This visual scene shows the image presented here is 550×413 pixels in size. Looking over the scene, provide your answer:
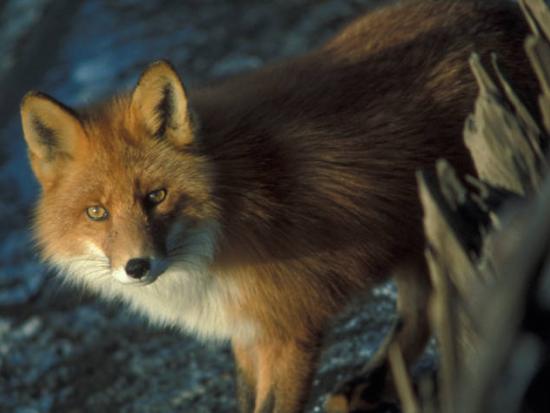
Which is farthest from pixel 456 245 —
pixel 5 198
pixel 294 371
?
pixel 5 198

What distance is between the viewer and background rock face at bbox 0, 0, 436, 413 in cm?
441

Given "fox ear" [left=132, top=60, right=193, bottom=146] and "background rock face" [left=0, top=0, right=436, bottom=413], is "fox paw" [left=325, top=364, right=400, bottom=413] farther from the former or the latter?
"fox ear" [left=132, top=60, right=193, bottom=146]

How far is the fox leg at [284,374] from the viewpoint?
11.4ft

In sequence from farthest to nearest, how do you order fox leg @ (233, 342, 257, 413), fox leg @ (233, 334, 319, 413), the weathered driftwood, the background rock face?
the background rock face → fox leg @ (233, 342, 257, 413) → fox leg @ (233, 334, 319, 413) → the weathered driftwood

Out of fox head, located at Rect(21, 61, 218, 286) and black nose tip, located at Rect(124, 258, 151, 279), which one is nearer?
black nose tip, located at Rect(124, 258, 151, 279)

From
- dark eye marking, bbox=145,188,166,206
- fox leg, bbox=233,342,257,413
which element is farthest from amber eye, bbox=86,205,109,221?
fox leg, bbox=233,342,257,413

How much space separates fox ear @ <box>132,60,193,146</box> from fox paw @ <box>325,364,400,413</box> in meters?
1.39

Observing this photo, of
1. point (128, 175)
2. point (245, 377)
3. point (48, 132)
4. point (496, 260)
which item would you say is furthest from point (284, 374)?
point (496, 260)

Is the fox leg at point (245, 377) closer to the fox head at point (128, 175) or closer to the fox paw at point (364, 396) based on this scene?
the fox paw at point (364, 396)

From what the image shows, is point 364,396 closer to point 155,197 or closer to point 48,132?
point 155,197

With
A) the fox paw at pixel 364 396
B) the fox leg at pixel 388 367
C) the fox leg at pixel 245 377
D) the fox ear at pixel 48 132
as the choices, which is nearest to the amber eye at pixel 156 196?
the fox ear at pixel 48 132

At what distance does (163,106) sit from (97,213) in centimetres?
39

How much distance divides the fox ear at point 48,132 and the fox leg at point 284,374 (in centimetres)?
93

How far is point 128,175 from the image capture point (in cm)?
308
